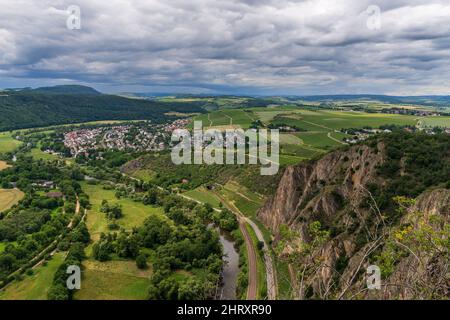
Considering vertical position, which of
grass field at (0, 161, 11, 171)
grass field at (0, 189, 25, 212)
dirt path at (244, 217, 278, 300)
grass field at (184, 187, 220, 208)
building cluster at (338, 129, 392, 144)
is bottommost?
dirt path at (244, 217, 278, 300)

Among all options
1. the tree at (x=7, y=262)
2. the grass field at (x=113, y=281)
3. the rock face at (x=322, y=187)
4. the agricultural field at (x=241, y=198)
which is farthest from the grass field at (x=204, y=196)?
the tree at (x=7, y=262)

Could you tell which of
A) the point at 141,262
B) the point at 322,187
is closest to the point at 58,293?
→ the point at 141,262

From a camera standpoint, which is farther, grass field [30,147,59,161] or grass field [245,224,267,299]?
grass field [30,147,59,161]

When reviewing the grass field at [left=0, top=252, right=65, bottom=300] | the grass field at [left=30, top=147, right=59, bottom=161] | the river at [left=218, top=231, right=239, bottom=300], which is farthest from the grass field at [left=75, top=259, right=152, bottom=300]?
the grass field at [left=30, top=147, right=59, bottom=161]

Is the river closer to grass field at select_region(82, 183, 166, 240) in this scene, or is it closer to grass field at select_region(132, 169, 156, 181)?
grass field at select_region(82, 183, 166, 240)
